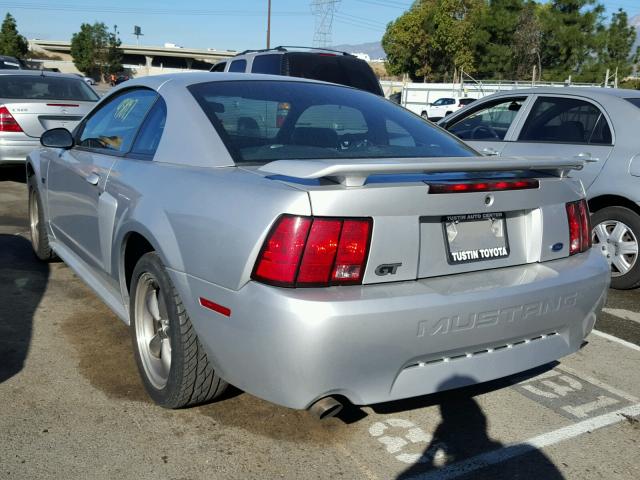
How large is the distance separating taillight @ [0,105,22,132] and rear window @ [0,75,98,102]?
48cm

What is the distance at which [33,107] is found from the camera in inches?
347

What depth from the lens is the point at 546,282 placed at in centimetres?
289

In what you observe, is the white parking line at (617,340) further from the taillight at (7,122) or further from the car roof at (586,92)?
the taillight at (7,122)

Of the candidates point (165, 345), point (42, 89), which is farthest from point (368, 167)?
point (42, 89)

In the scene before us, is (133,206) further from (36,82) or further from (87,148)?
(36,82)

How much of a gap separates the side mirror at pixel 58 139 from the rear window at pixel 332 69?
16.1 feet

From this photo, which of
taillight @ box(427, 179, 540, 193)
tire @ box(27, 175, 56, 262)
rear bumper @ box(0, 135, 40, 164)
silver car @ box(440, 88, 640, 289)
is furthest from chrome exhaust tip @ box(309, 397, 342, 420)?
rear bumper @ box(0, 135, 40, 164)

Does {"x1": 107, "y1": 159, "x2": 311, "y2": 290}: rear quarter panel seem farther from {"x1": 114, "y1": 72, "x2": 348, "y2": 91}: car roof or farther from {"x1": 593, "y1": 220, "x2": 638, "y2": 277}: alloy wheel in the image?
{"x1": 593, "y1": 220, "x2": 638, "y2": 277}: alloy wheel

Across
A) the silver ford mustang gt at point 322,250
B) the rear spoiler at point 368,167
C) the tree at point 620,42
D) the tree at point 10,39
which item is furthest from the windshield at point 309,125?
the tree at point 10,39

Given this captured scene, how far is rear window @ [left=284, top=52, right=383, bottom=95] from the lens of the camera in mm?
9156

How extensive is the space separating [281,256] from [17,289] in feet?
Answer: 10.7

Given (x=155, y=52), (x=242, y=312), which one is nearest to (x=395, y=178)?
(x=242, y=312)

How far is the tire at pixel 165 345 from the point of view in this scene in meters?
2.90

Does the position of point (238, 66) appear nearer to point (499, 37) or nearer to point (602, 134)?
point (602, 134)
